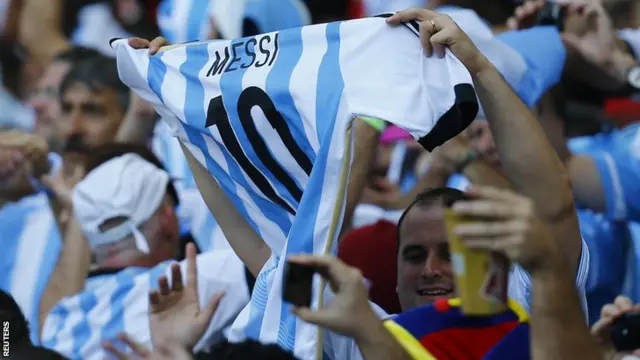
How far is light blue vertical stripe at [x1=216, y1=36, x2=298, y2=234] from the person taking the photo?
3.14m

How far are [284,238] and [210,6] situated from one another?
2555mm

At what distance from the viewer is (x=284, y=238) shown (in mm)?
3164

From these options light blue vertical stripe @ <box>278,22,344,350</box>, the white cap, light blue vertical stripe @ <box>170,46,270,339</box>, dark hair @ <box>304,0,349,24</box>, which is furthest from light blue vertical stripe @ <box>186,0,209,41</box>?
light blue vertical stripe @ <box>278,22,344,350</box>

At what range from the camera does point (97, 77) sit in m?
5.47

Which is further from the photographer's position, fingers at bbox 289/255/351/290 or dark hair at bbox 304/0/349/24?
dark hair at bbox 304/0/349/24

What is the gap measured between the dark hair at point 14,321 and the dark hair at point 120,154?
123 cm

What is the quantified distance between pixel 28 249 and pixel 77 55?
4.00 ft

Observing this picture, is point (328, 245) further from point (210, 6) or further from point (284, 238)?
point (210, 6)

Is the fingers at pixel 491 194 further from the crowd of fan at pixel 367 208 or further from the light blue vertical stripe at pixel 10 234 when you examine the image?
the light blue vertical stripe at pixel 10 234

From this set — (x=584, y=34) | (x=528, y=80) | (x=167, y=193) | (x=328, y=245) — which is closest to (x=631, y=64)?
(x=584, y=34)

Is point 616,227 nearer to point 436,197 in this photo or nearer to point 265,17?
point 436,197

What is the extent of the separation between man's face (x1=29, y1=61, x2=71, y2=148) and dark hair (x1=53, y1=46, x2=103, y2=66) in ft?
0.09

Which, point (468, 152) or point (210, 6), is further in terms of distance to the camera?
point (210, 6)

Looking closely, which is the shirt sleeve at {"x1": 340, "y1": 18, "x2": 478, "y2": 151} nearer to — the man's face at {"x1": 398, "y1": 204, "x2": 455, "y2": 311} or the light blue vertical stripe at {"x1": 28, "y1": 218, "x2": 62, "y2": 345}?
the man's face at {"x1": 398, "y1": 204, "x2": 455, "y2": 311}
